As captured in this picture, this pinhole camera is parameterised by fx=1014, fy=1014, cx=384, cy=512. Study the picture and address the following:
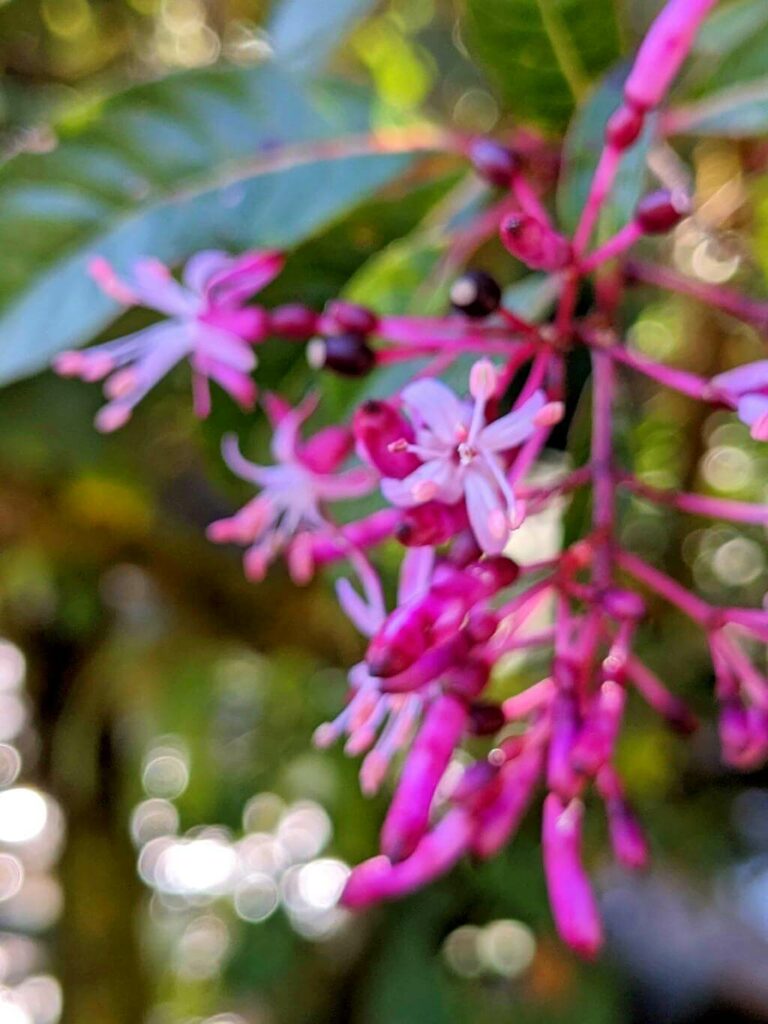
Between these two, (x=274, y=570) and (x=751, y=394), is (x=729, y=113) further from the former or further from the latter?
(x=274, y=570)

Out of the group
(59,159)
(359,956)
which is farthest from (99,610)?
(59,159)

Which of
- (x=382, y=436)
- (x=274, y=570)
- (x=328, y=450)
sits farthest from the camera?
(x=274, y=570)

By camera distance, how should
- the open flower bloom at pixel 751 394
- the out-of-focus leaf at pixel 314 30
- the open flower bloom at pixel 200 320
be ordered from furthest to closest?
the out-of-focus leaf at pixel 314 30 < the open flower bloom at pixel 200 320 < the open flower bloom at pixel 751 394

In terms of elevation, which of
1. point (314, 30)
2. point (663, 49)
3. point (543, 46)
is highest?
point (314, 30)

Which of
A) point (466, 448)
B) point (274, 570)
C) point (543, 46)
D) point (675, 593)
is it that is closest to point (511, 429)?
point (466, 448)

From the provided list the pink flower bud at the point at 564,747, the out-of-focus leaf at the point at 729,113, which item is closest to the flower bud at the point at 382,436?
the pink flower bud at the point at 564,747

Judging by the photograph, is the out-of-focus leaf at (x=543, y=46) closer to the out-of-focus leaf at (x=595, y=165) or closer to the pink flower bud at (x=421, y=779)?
the out-of-focus leaf at (x=595, y=165)

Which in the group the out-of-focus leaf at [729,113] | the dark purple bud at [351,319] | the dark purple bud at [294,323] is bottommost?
the dark purple bud at [351,319]

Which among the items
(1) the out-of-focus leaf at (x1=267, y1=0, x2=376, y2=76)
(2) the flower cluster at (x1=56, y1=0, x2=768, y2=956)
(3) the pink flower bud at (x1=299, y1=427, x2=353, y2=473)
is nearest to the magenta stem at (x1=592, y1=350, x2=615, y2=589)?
(2) the flower cluster at (x1=56, y1=0, x2=768, y2=956)
